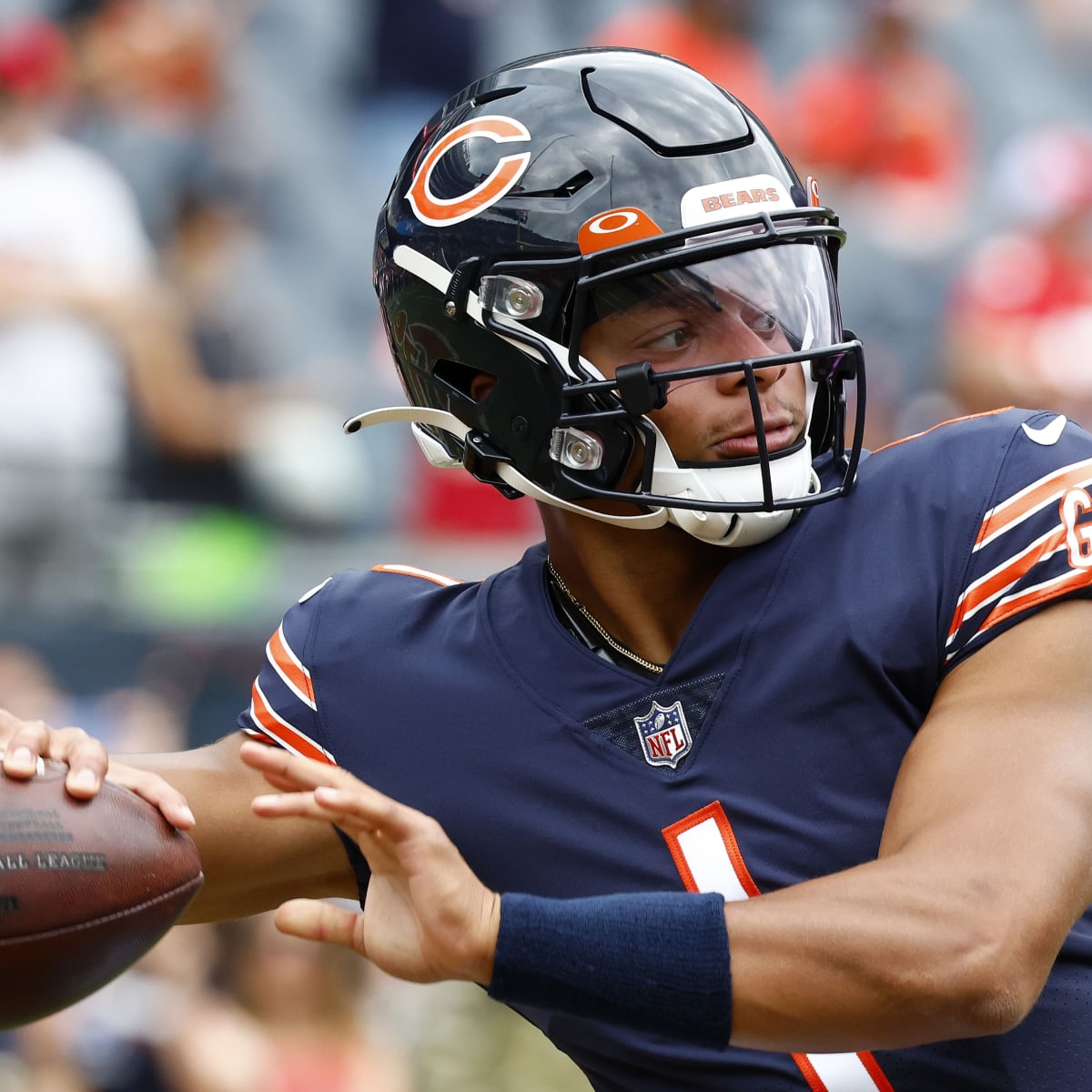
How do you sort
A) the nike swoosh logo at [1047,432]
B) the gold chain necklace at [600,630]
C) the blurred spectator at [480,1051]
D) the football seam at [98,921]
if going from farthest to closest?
1. the blurred spectator at [480,1051]
2. the gold chain necklace at [600,630]
3. the nike swoosh logo at [1047,432]
4. the football seam at [98,921]

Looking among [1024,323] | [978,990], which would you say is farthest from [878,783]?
[1024,323]

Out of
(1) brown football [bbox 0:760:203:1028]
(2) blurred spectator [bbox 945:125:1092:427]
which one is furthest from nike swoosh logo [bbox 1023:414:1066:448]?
(2) blurred spectator [bbox 945:125:1092:427]

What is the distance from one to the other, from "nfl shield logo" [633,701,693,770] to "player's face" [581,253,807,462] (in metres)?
0.30

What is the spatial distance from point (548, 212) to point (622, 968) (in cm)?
96

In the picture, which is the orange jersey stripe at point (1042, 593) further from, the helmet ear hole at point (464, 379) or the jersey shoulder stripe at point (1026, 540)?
the helmet ear hole at point (464, 379)

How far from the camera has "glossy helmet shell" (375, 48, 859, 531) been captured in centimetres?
203

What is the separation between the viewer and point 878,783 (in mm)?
1879

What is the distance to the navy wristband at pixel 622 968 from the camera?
1.50 meters

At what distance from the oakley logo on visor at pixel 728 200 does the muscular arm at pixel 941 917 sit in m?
0.71

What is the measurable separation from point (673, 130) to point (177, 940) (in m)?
2.85

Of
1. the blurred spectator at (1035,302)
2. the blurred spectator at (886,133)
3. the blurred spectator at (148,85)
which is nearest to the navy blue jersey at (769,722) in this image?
the blurred spectator at (1035,302)

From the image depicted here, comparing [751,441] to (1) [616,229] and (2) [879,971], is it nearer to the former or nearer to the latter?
(1) [616,229]

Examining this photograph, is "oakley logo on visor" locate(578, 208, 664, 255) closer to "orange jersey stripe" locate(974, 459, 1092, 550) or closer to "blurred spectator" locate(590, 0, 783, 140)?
"orange jersey stripe" locate(974, 459, 1092, 550)

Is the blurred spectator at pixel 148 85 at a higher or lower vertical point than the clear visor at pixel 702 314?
lower
